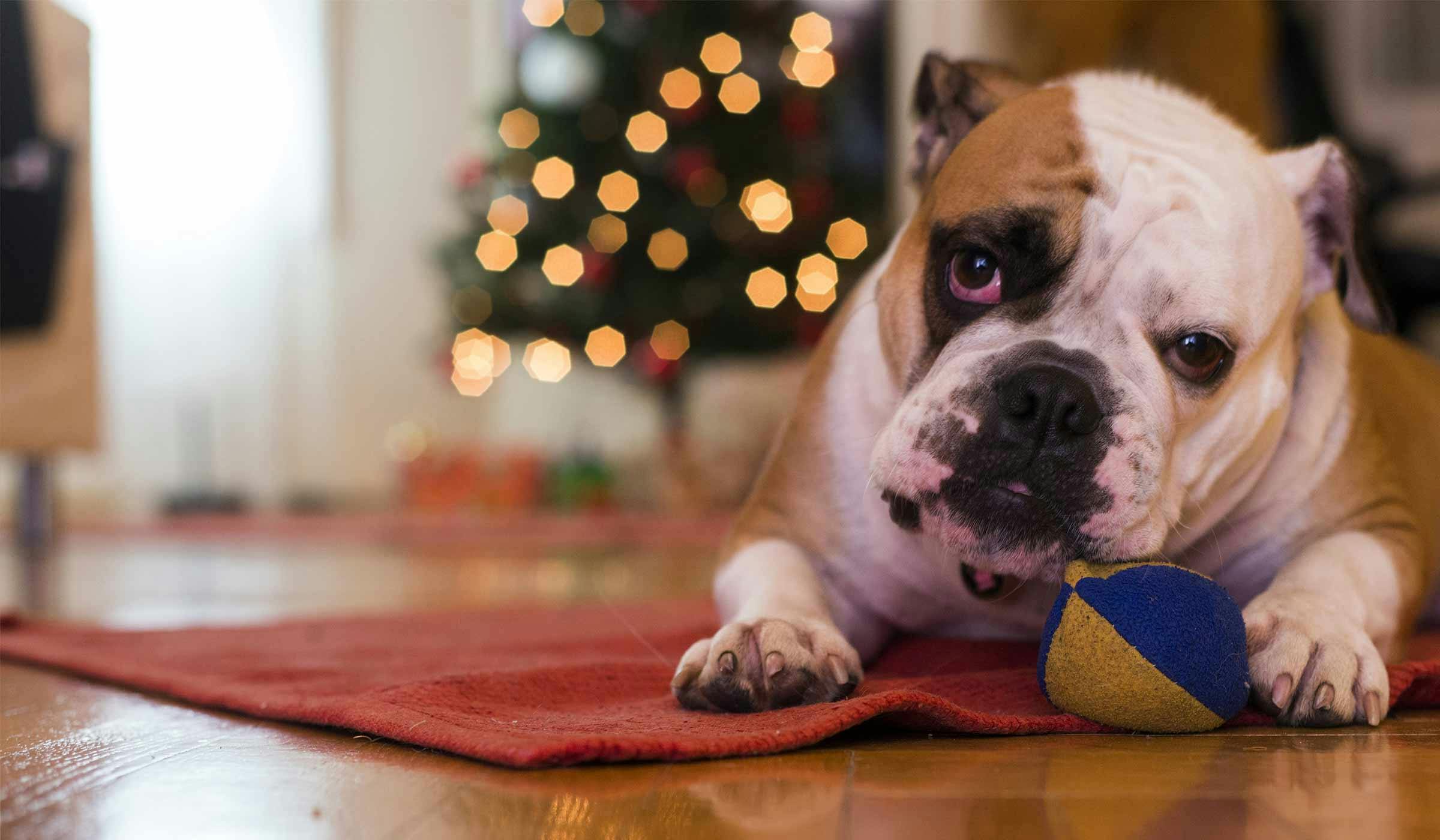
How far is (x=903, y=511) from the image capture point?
4.51 ft

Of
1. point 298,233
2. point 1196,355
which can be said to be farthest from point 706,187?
point 1196,355

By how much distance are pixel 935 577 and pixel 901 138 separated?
19.5ft

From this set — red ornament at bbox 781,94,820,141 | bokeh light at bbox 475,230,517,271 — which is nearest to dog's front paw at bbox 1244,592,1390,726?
red ornament at bbox 781,94,820,141

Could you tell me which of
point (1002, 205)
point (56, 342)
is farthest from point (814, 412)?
point (56, 342)

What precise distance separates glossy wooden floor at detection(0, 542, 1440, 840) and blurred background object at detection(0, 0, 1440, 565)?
12.5 ft

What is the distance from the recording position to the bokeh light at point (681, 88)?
20.2ft

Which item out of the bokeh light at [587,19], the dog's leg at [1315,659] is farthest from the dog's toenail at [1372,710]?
the bokeh light at [587,19]

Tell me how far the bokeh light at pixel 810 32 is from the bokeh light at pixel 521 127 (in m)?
1.32

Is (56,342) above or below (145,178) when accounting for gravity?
below

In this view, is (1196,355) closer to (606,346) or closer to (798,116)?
(606,346)

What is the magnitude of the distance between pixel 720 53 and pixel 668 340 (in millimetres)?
1376

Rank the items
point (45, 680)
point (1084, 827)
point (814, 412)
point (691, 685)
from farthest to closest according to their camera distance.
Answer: point (814, 412) → point (45, 680) → point (691, 685) → point (1084, 827)

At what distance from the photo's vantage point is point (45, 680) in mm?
1615

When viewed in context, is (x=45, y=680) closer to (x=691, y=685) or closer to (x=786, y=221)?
(x=691, y=685)
